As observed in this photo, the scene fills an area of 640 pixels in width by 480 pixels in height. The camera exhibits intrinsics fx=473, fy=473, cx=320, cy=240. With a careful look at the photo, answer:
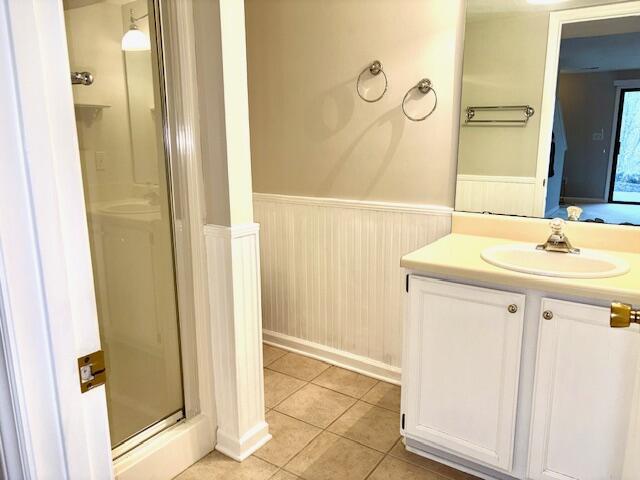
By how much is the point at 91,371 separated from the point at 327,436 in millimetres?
1649

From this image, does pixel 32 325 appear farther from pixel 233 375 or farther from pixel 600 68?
pixel 600 68

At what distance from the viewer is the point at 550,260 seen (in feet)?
6.24

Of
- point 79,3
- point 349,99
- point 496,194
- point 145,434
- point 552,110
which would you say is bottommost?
point 145,434

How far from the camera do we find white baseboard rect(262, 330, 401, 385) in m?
2.68

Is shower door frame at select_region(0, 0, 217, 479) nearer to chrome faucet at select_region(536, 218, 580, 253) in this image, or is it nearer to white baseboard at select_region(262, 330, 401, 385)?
chrome faucet at select_region(536, 218, 580, 253)

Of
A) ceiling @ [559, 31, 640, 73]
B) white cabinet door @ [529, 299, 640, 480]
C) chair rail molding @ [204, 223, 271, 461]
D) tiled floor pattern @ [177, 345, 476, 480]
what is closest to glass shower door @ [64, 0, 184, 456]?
chair rail molding @ [204, 223, 271, 461]

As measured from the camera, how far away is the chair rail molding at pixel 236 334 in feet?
6.23

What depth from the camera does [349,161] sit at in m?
2.61

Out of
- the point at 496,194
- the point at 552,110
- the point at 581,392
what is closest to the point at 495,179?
the point at 496,194

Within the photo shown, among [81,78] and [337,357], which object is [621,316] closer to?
[81,78]

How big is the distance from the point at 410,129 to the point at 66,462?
6.74 ft

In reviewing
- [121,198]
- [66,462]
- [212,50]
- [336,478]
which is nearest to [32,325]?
[66,462]

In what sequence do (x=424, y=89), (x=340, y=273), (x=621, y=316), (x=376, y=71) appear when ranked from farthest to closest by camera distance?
(x=340, y=273), (x=376, y=71), (x=424, y=89), (x=621, y=316)

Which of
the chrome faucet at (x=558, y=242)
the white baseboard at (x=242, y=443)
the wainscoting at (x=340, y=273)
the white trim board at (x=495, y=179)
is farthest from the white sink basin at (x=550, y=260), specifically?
the white baseboard at (x=242, y=443)
